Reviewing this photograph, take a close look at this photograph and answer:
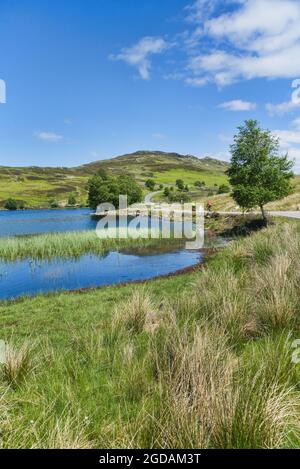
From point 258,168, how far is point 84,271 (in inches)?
665

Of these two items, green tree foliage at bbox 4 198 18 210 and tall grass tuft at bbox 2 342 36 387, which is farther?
green tree foliage at bbox 4 198 18 210

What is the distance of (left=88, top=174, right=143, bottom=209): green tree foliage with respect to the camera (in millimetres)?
93625

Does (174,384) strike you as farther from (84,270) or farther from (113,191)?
(113,191)

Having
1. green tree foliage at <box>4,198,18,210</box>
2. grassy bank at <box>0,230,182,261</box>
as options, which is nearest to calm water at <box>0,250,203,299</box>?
grassy bank at <box>0,230,182,261</box>

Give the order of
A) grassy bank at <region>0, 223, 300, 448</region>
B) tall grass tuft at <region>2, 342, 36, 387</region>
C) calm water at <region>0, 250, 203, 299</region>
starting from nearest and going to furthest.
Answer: grassy bank at <region>0, 223, 300, 448</region> < tall grass tuft at <region>2, 342, 36, 387</region> < calm water at <region>0, 250, 203, 299</region>

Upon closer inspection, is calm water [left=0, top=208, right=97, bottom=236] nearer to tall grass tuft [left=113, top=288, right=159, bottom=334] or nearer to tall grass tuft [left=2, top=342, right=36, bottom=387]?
tall grass tuft [left=113, top=288, right=159, bottom=334]

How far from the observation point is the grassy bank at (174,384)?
355 centimetres

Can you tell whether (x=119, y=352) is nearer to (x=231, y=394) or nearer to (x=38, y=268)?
(x=231, y=394)

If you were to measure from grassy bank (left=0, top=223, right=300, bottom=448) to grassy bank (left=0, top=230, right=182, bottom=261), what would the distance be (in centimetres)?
2201

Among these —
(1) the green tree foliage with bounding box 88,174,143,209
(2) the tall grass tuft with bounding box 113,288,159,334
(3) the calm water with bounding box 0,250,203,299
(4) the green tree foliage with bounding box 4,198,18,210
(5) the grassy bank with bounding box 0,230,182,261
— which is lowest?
(3) the calm water with bounding box 0,250,203,299

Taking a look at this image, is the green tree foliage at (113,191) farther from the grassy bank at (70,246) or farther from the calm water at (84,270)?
the calm water at (84,270)

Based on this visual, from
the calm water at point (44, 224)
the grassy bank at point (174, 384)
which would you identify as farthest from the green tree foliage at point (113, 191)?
the grassy bank at point (174, 384)

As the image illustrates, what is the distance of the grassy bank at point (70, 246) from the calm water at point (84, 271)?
170 centimetres
